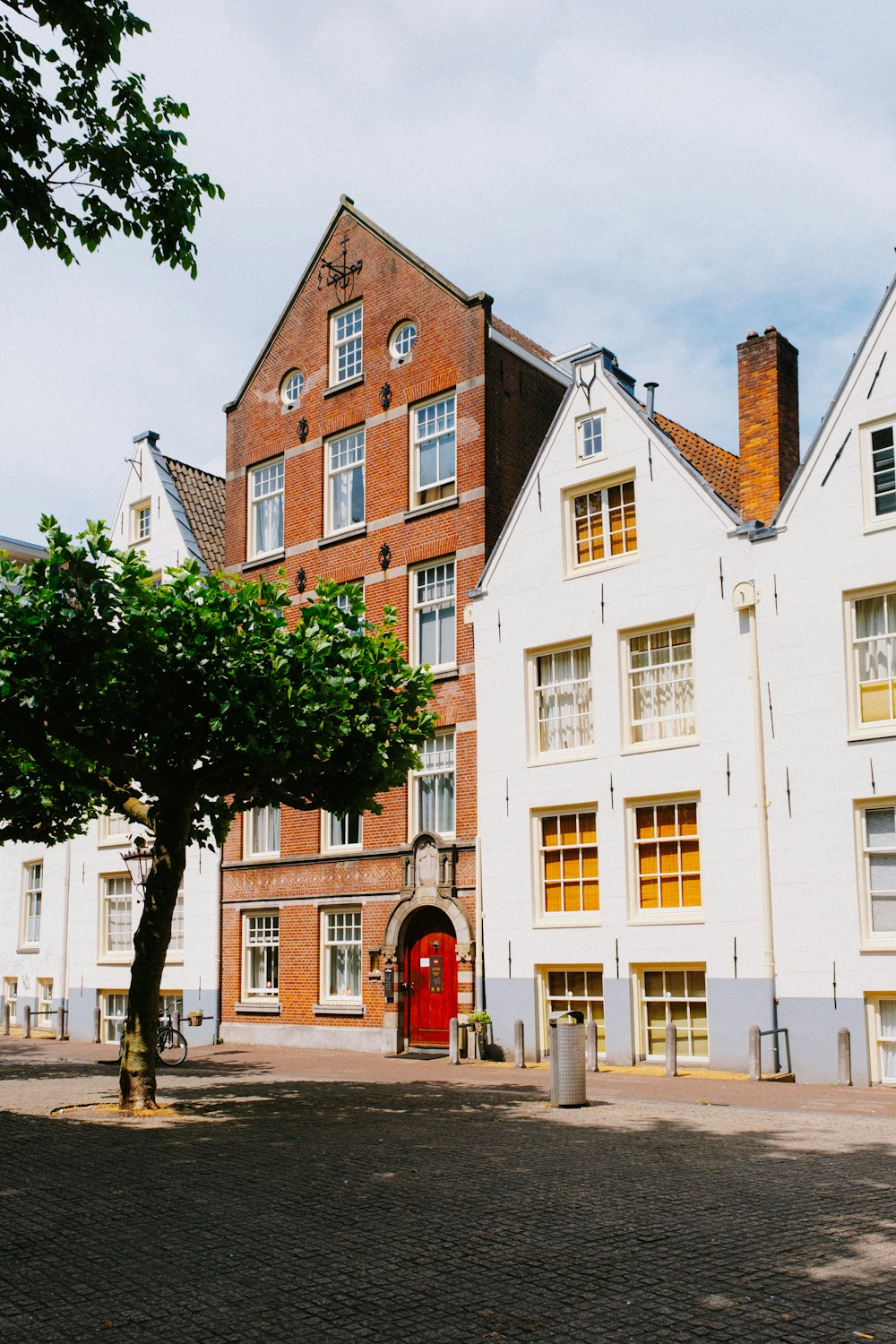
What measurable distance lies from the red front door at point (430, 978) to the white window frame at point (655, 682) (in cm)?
576

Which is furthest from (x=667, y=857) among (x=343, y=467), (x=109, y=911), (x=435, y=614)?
(x=109, y=911)

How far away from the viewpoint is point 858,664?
19.7 m

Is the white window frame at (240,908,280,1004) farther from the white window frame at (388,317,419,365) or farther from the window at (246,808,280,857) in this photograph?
the white window frame at (388,317,419,365)

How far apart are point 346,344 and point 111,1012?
18.1 metres

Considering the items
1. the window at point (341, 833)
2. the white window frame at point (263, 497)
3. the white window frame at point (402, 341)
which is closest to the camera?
the window at point (341, 833)

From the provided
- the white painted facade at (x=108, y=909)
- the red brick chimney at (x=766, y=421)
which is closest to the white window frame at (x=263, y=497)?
the white painted facade at (x=108, y=909)

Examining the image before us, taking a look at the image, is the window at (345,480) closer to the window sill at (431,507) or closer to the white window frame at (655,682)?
the window sill at (431,507)

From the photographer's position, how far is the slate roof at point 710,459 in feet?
84.0

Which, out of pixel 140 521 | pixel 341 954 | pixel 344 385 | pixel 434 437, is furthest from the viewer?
pixel 140 521

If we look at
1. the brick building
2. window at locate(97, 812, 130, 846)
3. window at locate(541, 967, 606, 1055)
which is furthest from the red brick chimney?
window at locate(97, 812, 130, 846)

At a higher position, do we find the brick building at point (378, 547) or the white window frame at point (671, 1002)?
the brick building at point (378, 547)

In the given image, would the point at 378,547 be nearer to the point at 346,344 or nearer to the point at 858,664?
the point at 346,344

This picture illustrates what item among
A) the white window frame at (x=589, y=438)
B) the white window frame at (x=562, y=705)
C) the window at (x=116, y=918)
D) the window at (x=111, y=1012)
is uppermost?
the white window frame at (x=589, y=438)

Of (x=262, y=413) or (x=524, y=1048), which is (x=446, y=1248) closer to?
(x=524, y=1048)
